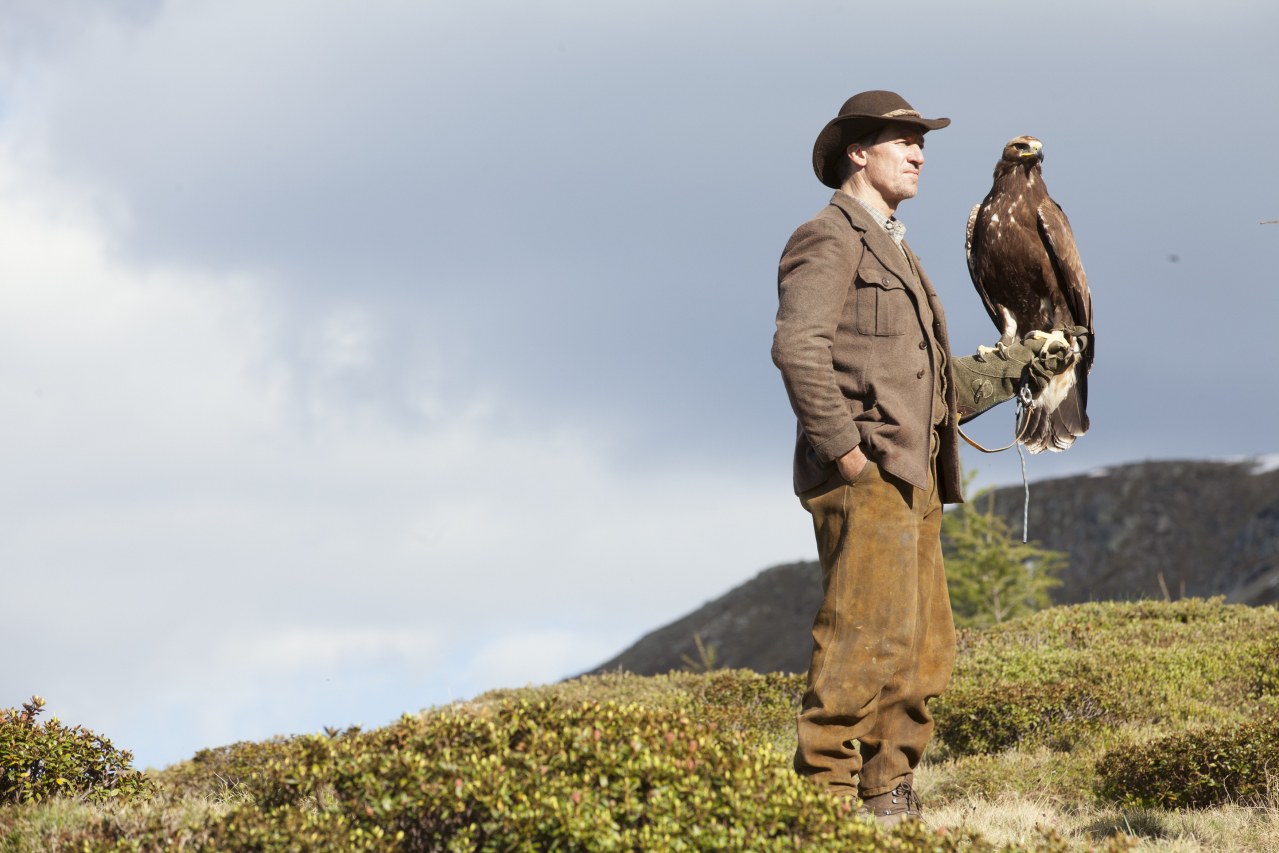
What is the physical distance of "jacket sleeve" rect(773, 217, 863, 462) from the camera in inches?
230

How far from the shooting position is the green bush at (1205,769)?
25.1 ft

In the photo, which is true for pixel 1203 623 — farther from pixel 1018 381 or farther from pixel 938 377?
pixel 938 377

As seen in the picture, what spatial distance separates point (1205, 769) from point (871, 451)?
358 cm

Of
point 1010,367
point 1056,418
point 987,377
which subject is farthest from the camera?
point 1056,418

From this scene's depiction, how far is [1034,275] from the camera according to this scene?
7797mm

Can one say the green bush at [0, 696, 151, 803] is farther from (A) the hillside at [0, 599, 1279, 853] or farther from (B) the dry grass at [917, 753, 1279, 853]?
(B) the dry grass at [917, 753, 1279, 853]

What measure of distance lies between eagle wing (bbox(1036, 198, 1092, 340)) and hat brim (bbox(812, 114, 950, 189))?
1635 millimetres

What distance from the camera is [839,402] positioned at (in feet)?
19.3

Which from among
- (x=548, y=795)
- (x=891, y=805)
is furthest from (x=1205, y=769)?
(x=548, y=795)

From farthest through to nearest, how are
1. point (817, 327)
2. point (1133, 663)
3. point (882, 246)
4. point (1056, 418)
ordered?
point (1133, 663), point (1056, 418), point (882, 246), point (817, 327)

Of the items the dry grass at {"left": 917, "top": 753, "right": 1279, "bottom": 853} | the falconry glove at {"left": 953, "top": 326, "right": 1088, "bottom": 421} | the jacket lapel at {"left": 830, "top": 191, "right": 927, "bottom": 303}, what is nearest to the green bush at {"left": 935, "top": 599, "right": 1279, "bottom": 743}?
the dry grass at {"left": 917, "top": 753, "right": 1279, "bottom": 853}

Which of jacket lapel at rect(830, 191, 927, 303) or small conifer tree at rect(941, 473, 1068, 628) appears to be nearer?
jacket lapel at rect(830, 191, 927, 303)

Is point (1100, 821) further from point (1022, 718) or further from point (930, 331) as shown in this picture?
point (930, 331)

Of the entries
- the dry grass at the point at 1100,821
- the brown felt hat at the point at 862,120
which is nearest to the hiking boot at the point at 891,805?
the dry grass at the point at 1100,821
